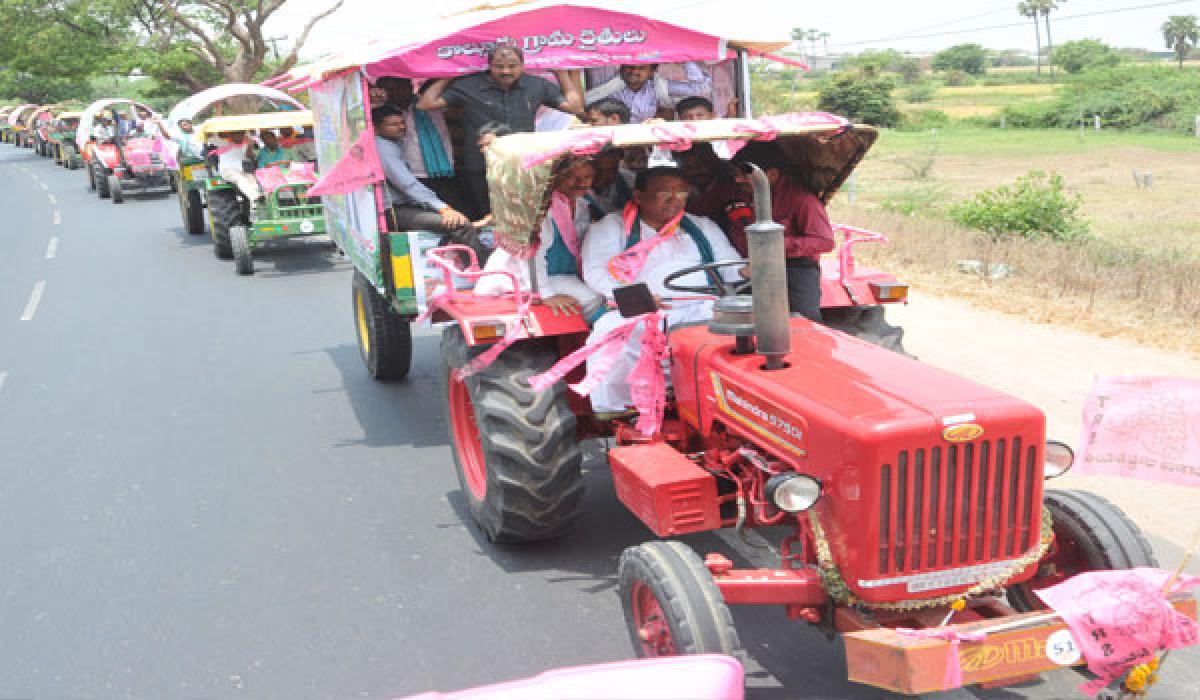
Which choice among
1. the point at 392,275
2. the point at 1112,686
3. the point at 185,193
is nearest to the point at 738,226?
the point at 392,275

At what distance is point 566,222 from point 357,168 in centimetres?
215

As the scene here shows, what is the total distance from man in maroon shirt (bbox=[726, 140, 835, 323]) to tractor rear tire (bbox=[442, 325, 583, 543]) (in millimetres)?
1282

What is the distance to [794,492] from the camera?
3854mm

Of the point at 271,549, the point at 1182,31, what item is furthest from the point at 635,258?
the point at 1182,31

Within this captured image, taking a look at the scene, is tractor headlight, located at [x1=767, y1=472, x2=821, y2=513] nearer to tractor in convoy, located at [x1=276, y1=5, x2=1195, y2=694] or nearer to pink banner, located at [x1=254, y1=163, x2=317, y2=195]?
tractor in convoy, located at [x1=276, y1=5, x2=1195, y2=694]

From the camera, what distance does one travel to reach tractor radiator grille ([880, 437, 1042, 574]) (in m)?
3.75

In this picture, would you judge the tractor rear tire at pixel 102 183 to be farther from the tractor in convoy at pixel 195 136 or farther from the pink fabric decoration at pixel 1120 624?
the pink fabric decoration at pixel 1120 624

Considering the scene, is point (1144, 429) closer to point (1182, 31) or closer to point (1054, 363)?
point (1054, 363)

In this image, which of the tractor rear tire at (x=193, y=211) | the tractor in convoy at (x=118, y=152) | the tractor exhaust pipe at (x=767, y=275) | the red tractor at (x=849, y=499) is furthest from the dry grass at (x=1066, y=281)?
the tractor in convoy at (x=118, y=152)

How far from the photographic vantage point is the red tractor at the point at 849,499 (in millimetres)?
3736

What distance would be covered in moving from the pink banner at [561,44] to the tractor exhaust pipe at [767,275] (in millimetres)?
3917

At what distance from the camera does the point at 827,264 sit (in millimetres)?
6664

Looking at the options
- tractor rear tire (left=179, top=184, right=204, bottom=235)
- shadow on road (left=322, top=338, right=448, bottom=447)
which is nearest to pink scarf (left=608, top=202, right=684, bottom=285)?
shadow on road (left=322, top=338, right=448, bottom=447)

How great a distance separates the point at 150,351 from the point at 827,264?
6856 mm
